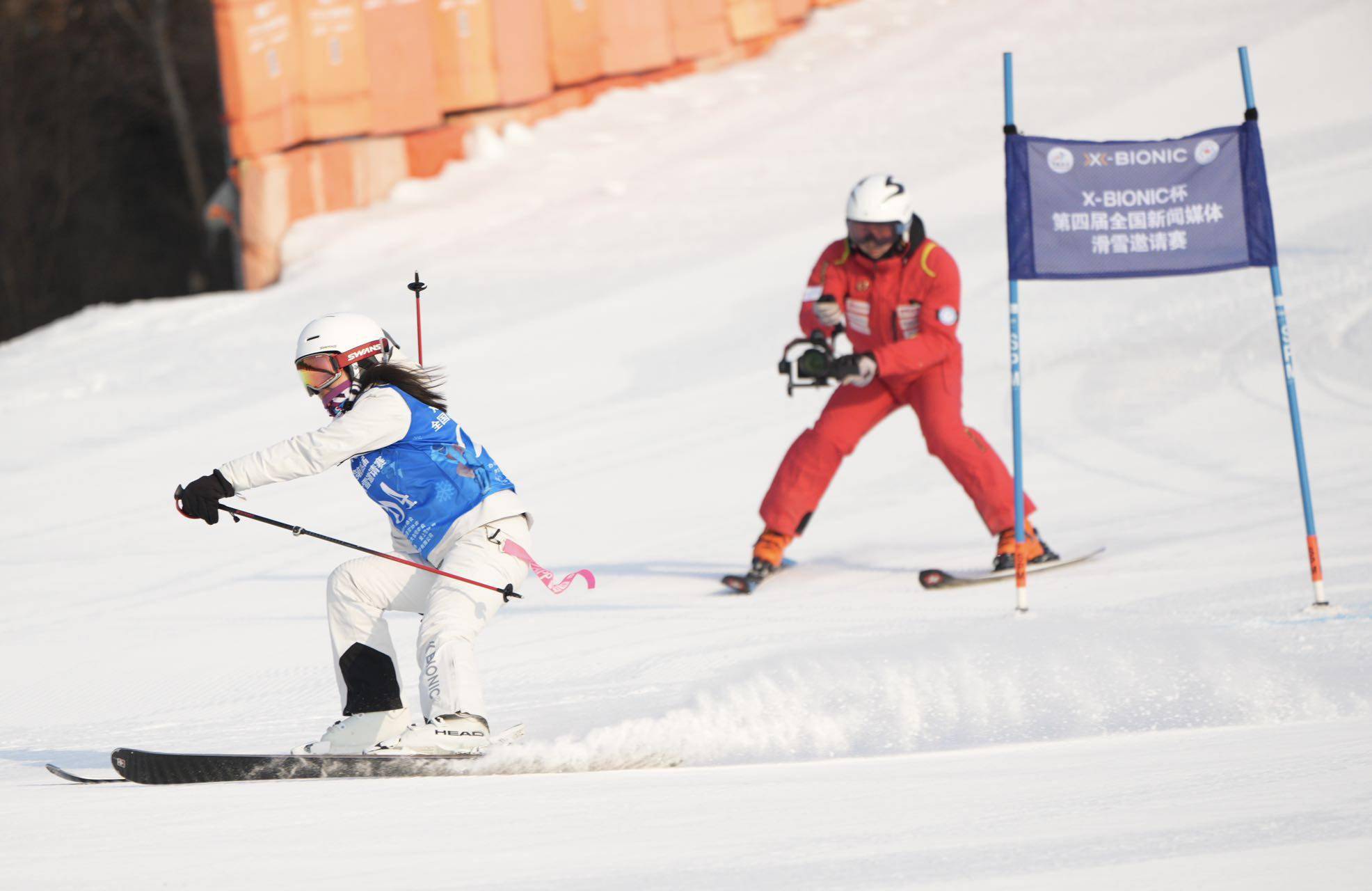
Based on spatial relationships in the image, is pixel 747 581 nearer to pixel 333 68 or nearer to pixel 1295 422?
pixel 1295 422

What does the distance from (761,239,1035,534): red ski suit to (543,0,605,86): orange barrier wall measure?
9564 mm

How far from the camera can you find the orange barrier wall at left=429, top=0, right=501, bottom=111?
15.6 m

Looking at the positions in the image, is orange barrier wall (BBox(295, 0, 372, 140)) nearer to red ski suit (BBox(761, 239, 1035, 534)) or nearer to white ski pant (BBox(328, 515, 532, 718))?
red ski suit (BBox(761, 239, 1035, 534))

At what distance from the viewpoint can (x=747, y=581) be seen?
7.77m

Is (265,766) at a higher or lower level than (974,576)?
lower

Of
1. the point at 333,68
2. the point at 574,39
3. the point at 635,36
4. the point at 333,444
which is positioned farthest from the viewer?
the point at 635,36

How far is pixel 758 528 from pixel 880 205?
88.7 inches

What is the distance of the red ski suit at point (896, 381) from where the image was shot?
756cm

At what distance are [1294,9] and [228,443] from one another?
455 inches

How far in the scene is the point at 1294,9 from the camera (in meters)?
16.8

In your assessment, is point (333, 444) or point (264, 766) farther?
point (333, 444)

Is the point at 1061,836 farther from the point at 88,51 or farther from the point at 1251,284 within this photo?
the point at 88,51

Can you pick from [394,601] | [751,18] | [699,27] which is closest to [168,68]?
[699,27]

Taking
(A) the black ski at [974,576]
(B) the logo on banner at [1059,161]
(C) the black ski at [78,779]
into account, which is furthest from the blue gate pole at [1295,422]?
(C) the black ski at [78,779]
